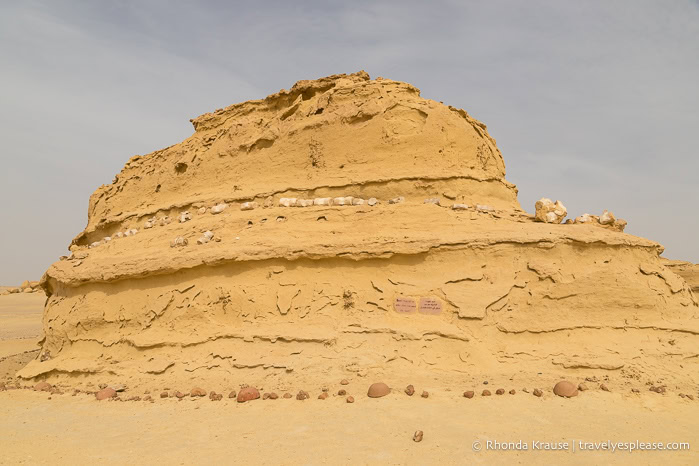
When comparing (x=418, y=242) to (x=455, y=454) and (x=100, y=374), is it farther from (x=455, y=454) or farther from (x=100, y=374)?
(x=100, y=374)

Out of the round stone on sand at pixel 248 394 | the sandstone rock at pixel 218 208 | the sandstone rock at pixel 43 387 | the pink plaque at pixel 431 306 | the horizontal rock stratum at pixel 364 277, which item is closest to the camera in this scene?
the round stone on sand at pixel 248 394

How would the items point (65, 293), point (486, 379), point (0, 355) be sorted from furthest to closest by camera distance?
point (0, 355)
point (65, 293)
point (486, 379)

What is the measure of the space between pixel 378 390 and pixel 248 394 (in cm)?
147

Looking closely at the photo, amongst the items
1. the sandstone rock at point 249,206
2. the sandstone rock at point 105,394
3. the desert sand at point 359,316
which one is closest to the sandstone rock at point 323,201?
the desert sand at point 359,316

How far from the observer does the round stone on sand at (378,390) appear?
4.78m

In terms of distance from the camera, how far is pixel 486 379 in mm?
5027

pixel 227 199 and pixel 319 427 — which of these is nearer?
pixel 319 427

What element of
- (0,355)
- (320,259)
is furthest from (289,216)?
(0,355)

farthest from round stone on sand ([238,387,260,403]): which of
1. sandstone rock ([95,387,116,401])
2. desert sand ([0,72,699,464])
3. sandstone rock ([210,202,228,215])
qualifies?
sandstone rock ([210,202,228,215])

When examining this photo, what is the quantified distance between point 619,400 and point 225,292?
4.95 m

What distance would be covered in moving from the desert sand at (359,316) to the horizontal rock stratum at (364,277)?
0.03 meters

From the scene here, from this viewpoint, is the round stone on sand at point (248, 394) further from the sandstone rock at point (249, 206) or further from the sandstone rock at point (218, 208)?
the sandstone rock at point (218, 208)

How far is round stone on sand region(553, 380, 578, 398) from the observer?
15.1ft

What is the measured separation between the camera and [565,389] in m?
4.64
